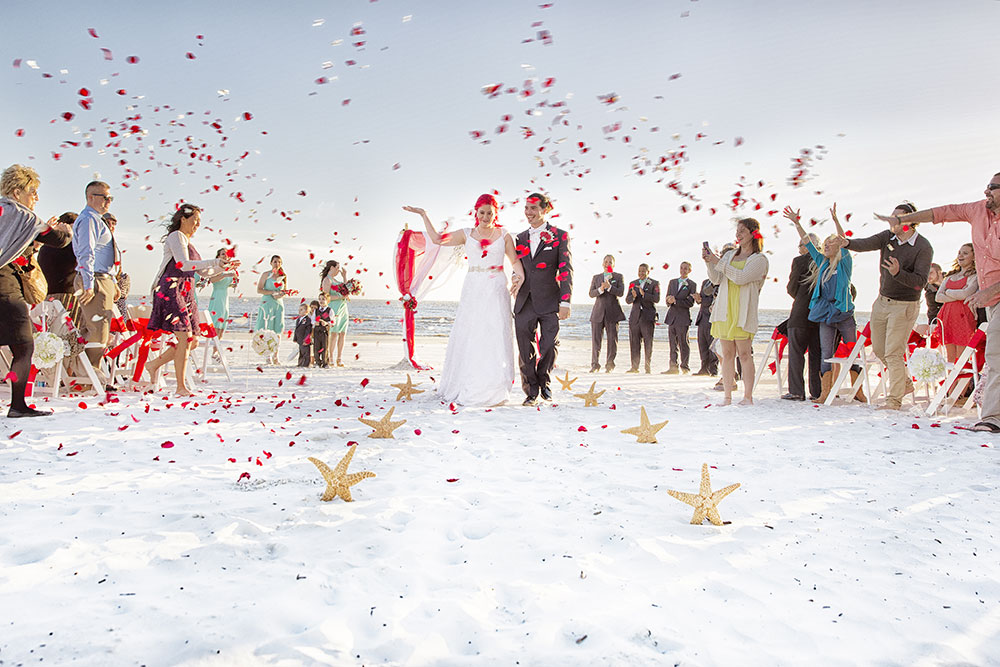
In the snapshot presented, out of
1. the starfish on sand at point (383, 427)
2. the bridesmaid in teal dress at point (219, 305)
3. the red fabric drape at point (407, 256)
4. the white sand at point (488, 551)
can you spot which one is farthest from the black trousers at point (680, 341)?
the starfish on sand at point (383, 427)

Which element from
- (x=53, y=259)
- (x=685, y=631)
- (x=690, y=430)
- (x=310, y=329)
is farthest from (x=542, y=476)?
(x=310, y=329)

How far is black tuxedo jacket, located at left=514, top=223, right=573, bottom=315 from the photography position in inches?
264

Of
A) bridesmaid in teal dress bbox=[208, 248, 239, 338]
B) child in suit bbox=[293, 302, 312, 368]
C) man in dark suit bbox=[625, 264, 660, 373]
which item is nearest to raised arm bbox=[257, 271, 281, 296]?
child in suit bbox=[293, 302, 312, 368]

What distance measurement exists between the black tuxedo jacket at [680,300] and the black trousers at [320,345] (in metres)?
6.50

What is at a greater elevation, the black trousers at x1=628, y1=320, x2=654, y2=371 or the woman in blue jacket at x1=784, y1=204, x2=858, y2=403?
the woman in blue jacket at x1=784, y1=204, x2=858, y2=403

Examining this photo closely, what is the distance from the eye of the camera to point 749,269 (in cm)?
650

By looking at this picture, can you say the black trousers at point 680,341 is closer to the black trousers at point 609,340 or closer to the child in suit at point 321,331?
the black trousers at point 609,340

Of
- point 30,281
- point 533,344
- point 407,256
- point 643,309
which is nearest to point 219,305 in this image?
point 407,256

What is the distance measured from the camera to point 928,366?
20.6ft

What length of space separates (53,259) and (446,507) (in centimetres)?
569

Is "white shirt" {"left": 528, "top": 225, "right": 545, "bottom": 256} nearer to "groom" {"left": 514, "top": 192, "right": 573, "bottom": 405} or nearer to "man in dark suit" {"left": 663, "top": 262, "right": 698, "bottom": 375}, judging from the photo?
"groom" {"left": 514, "top": 192, "right": 573, "bottom": 405}

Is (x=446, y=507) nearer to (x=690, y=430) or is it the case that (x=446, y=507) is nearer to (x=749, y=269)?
(x=690, y=430)

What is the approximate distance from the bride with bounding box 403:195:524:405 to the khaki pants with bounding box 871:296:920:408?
4077mm

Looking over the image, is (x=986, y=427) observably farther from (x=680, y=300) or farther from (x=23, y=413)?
(x=23, y=413)
